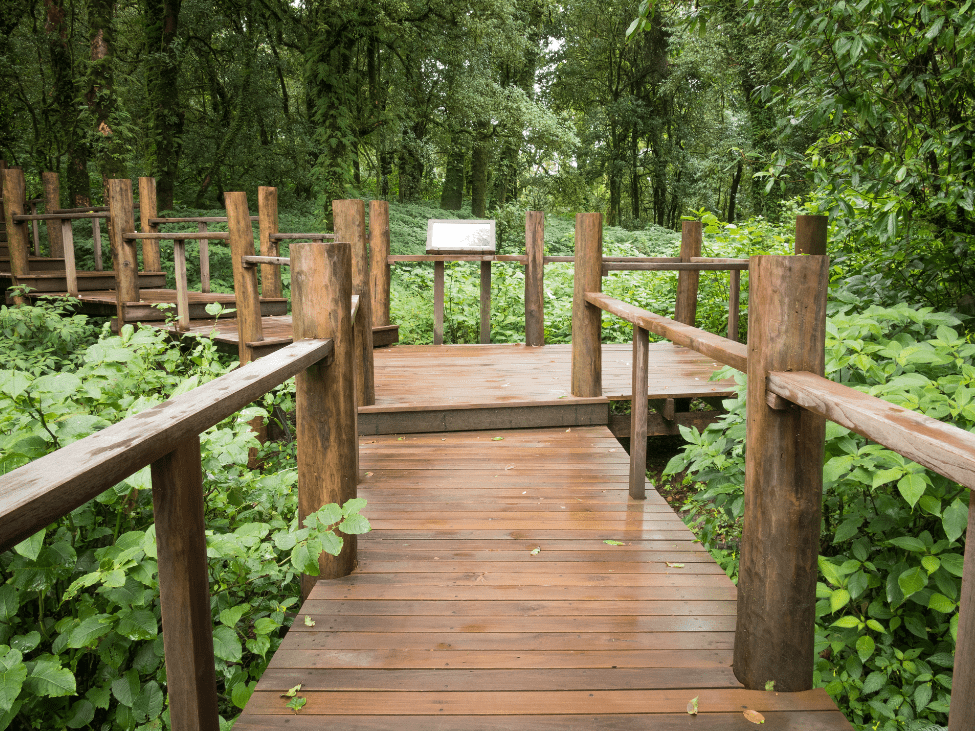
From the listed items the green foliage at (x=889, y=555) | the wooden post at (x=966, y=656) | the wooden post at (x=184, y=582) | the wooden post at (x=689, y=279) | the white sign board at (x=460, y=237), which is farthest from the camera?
the white sign board at (x=460, y=237)

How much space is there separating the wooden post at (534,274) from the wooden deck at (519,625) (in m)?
3.85

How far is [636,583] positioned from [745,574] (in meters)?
0.76

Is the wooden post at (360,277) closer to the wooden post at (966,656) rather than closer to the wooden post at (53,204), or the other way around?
the wooden post at (966,656)

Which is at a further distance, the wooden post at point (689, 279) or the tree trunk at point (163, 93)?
the tree trunk at point (163, 93)

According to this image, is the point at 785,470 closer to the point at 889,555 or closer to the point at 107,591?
the point at 889,555

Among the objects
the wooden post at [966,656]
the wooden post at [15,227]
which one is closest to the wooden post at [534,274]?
the wooden post at [966,656]

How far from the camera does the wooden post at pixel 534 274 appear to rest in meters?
7.32

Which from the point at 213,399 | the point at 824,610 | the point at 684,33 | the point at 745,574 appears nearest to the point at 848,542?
the point at 824,610

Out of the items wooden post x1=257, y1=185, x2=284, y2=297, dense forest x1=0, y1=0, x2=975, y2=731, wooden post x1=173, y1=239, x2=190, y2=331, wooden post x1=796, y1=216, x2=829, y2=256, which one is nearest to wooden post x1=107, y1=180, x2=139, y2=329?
dense forest x1=0, y1=0, x2=975, y2=731

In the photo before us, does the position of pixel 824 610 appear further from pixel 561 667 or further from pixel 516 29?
pixel 516 29

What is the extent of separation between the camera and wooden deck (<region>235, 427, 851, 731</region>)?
1.93 m

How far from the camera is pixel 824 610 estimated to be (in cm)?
232

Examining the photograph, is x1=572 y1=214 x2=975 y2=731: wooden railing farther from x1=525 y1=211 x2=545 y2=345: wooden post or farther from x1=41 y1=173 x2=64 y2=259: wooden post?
x1=41 y1=173 x2=64 y2=259: wooden post

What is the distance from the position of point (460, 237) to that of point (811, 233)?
3987mm
